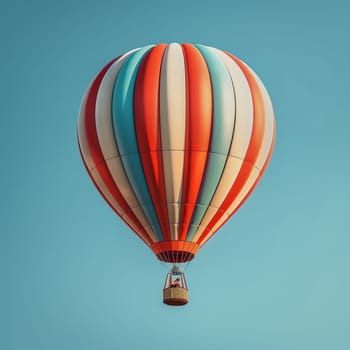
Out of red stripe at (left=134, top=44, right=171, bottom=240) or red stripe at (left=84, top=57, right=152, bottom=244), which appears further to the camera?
red stripe at (left=84, top=57, right=152, bottom=244)

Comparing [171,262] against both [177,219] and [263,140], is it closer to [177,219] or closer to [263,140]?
[177,219]

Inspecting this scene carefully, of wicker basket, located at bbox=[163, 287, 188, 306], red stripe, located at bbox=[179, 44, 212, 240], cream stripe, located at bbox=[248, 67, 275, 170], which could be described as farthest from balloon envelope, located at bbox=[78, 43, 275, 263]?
wicker basket, located at bbox=[163, 287, 188, 306]

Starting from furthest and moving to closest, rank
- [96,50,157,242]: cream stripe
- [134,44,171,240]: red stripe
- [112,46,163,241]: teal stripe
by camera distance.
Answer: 1. [96,50,157,242]: cream stripe
2. [112,46,163,241]: teal stripe
3. [134,44,171,240]: red stripe

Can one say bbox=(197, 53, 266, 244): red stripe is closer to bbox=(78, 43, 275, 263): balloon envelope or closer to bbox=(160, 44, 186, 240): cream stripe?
Answer: bbox=(78, 43, 275, 263): balloon envelope

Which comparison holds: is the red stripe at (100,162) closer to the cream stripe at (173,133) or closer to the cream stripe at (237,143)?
the cream stripe at (173,133)

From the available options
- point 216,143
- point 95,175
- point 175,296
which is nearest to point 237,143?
point 216,143

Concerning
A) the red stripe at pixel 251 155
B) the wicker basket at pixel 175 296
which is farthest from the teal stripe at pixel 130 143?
the red stripe at pixel 251 155

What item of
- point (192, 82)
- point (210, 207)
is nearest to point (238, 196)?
point (210, 207)
